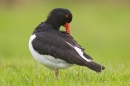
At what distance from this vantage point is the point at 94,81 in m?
8.07

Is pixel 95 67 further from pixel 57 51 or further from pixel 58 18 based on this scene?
pixel 58 18

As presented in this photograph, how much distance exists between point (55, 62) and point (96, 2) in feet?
74.8

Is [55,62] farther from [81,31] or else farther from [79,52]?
[81,31]

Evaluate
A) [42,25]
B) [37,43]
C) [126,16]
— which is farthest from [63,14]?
[126,16]

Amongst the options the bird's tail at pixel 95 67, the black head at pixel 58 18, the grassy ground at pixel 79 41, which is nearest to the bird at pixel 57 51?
the bird's tail at pixel 95 67

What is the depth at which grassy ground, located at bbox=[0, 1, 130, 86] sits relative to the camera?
8.25 metres

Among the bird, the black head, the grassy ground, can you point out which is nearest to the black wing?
the bird

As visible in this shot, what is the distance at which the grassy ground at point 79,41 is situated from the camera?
27.1 ft

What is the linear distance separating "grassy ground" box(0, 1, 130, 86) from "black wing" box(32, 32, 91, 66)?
36 cm

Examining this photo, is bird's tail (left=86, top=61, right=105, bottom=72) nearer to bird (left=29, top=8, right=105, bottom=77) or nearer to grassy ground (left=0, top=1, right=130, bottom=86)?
bird (left=29, top=8, right=105, bottom=77)

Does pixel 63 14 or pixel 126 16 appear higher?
pixel 126 16

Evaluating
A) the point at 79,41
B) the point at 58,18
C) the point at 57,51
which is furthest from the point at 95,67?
the point at 79,41

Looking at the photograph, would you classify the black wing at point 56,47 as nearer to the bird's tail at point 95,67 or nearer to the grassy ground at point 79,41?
the bird's tail at point 95,67

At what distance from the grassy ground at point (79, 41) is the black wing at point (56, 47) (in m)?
0.36
